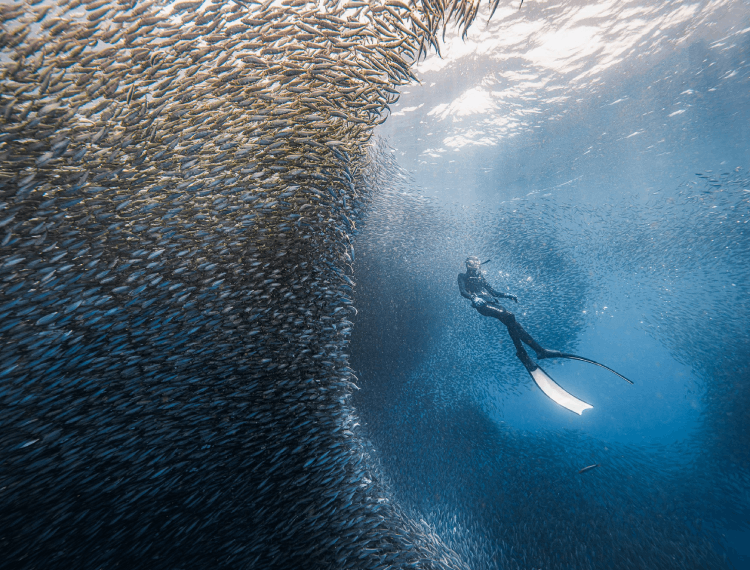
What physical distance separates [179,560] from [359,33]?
8.01 meters

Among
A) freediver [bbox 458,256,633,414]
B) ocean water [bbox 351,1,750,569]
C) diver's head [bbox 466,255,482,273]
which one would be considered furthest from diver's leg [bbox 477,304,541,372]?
ocean water [bbox 351,1,750,569]

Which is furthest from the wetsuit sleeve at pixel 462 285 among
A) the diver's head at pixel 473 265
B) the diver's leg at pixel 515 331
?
the diver's leg at pixel 515 331

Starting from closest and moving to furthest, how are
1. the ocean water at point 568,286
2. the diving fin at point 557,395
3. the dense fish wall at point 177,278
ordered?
the dense fish wall at point 177,278, the diving fin at point 557,395, the ocean water at point 568,286

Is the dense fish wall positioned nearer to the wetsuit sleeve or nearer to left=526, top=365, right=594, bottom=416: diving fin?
the wetsuit sleeve

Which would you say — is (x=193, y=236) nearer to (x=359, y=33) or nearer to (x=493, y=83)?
(x=359, y=33)

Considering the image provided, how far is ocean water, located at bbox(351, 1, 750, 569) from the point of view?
348 inches

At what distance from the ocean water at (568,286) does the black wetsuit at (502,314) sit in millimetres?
3368

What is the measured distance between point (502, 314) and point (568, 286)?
1298 centimetres

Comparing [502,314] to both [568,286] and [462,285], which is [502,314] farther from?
[568,286]

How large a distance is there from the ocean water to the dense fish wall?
406 cm

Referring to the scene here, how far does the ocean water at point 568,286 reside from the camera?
884 cm

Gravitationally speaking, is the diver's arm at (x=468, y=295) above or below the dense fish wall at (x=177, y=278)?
below

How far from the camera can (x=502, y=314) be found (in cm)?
728

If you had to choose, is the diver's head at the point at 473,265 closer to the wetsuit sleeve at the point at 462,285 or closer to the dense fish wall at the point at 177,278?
the wetsuit sleeve at the point at 462,285
